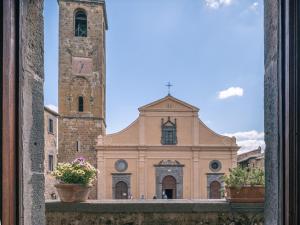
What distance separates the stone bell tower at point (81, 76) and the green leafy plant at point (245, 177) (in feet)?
45.5

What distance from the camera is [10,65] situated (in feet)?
3.19

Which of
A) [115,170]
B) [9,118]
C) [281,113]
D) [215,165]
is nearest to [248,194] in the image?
[281,113]

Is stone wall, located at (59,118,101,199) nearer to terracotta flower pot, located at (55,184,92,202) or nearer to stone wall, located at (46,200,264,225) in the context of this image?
terracotta flower pot, located at (55,184,92,202)

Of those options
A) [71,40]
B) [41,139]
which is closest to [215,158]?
[71,40]

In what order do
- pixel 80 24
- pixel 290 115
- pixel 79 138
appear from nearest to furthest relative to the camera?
1. pixel 290 115
2. pixel 79 138
3. pixel 80 24

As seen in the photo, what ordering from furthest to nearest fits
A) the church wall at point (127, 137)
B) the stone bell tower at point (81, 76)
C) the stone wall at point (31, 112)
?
the church wall at point (127, 137)
the stone bell tower at point (81, 76)
the stone wall at point (31, 112)

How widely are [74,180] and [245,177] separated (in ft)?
4.62

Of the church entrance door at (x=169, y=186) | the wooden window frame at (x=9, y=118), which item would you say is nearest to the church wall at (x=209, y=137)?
the church entrance door at (x=169, y=186)

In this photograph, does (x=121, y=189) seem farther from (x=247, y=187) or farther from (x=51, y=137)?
(x=247, y=187)

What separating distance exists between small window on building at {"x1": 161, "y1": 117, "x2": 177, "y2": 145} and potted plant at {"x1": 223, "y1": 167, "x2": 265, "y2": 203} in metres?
14.0

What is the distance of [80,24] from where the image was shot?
55.9 feet

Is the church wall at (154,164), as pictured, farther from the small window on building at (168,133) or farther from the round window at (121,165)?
the small window on building at (168,133)

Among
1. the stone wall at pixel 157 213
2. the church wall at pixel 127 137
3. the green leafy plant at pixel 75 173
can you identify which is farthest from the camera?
the church wall at pixel 127 137

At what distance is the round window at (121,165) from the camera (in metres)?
16.3
